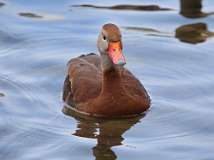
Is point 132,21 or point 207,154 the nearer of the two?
point 207,154

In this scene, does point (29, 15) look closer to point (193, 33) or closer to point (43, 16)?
point (43, 16)

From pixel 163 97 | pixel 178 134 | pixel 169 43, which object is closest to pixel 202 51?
pixel 169 43

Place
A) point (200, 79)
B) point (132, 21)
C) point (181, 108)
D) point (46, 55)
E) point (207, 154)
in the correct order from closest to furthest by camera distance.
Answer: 1. point (207, 154)
2. point (181, 108)
3. point (200, 79)
4. point (46, 55)
5. point (132, 21)

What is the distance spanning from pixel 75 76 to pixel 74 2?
4.42 m

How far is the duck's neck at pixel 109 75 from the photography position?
1182cm

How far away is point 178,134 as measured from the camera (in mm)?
11148

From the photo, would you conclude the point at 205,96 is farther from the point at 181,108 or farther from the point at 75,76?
the point at 75,76

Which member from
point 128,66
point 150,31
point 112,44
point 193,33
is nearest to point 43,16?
point 150,31

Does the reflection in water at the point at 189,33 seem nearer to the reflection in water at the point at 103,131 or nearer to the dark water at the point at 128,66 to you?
the dark water at the point at 128,66

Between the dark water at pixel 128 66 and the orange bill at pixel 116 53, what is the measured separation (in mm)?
805

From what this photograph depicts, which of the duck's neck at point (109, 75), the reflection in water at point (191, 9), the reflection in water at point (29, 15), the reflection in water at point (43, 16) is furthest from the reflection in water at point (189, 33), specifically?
the duck's neck at point (109, 75)

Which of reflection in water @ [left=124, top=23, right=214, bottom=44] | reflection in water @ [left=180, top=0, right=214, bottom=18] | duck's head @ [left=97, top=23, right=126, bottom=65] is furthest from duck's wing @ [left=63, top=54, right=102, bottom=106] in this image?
reflection in water @ [left=180, top=0, right=214, bottom=18]

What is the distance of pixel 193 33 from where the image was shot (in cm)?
1502

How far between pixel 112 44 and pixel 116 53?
0.52 ft
